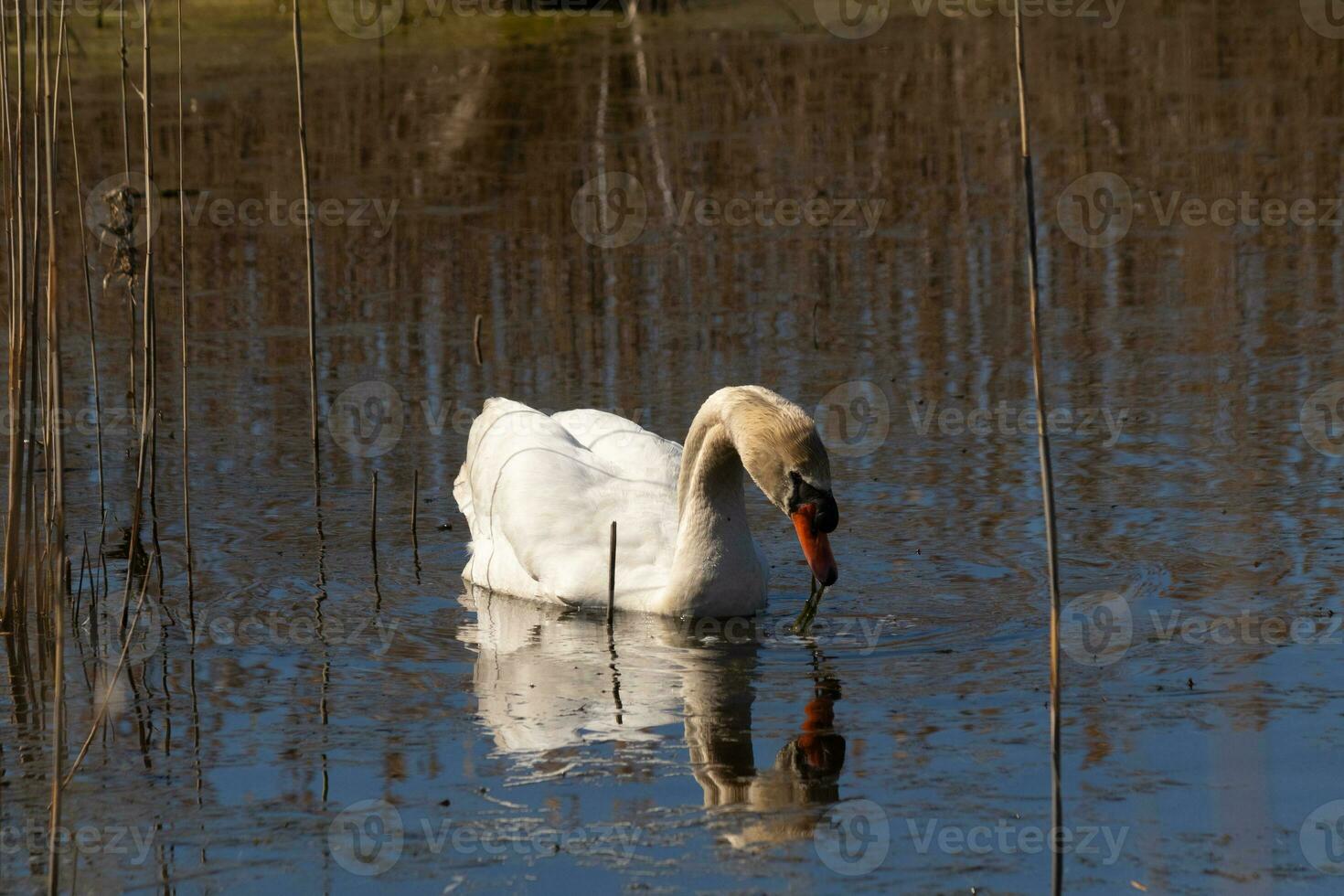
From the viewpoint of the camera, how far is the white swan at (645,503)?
23.6 feet

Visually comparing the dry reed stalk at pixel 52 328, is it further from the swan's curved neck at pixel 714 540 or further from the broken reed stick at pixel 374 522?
the swan's curved neck at pixel 714 540

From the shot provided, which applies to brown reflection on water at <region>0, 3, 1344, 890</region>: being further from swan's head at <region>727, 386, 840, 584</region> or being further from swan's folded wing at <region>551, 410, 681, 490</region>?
swan's folded wing at <region>551, 410, 681, 490</region>

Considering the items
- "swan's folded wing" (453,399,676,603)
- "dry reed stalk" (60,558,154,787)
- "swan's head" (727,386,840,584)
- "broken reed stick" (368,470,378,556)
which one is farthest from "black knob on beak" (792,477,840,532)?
"dry reed stalk" (60,558,154,787)

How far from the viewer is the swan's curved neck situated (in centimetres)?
754

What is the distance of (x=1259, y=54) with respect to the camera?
2117 centimetres

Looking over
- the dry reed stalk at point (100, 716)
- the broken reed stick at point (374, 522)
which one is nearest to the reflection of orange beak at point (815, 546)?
the broken reed stick at point (374, 522)

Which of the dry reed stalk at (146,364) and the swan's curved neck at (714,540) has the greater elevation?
the dry reed stalk at (146,364)

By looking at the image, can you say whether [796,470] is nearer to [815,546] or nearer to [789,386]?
[815,546]

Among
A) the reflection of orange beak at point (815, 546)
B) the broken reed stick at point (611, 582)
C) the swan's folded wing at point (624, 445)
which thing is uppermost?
the swan's folded wing at point (624, 445)

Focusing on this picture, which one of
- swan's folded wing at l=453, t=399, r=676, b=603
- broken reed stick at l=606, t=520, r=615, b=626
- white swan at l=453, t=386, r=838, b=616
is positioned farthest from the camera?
swan's folded wing at l=453, t=399, r=676, b=603

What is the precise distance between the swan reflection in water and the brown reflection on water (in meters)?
0.03

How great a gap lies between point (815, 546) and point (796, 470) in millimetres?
277

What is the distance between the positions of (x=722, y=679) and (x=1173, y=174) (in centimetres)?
1031

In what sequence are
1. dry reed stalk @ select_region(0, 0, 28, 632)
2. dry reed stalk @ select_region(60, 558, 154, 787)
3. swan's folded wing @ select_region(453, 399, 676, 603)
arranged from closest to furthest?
dry reed stalk @ select_region(60, 558, 154, 787), dry reed stalk @ select_region(0, 0, 28, 632), swan's folded wing @ select_region(453, 399, 676, 603)
